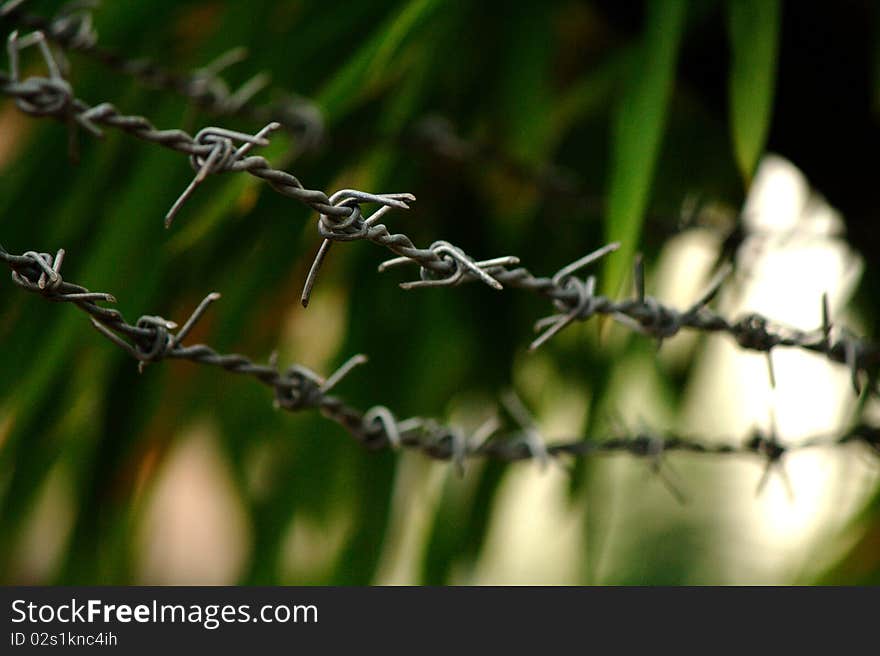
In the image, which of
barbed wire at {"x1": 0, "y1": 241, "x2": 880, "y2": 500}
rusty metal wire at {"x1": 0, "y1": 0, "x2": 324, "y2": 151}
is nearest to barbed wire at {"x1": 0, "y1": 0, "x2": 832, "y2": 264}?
rusty metal wire at {"x1": 0, "y1": 0, "x2": 324, "y2": 151}

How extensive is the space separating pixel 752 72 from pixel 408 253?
21 cm

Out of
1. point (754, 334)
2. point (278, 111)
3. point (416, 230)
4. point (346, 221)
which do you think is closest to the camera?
point (346, 221)

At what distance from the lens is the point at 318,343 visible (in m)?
1.05

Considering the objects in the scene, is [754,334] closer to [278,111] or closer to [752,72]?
[752,72]

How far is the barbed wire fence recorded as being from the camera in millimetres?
225

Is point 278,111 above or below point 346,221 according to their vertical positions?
above

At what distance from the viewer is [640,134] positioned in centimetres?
37

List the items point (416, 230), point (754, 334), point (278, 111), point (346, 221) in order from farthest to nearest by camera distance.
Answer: point (416, 230)
point (278, 111)
point (754, 334)
point (346, 221)

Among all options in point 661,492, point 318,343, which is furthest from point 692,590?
point 661,492

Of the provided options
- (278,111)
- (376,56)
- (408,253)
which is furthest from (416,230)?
(408,253)

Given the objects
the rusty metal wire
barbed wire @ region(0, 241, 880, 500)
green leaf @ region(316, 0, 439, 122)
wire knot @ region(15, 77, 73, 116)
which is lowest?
barbed wire @ region(0, 241, 880, 500)

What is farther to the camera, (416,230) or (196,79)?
A: (416,230)

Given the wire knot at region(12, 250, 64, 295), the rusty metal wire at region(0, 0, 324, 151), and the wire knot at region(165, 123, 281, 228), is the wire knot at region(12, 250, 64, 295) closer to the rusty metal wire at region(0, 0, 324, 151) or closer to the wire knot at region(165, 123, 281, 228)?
the wire knot at region(165, 123, 281, 228)

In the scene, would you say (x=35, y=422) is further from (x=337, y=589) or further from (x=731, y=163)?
(x=731, y=163)
